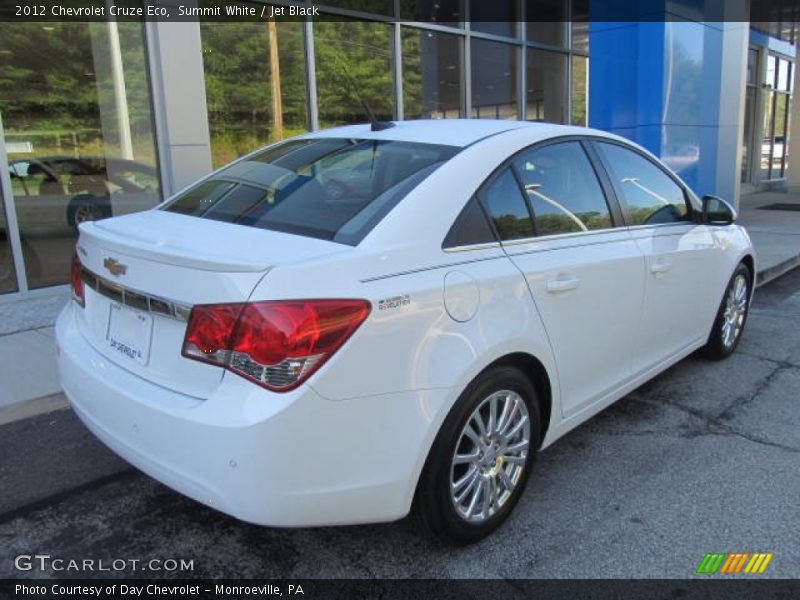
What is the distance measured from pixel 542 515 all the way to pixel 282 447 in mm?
1398

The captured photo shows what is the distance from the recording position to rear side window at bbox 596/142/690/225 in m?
3.73

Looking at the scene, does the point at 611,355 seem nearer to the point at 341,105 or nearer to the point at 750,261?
the point at 750,261

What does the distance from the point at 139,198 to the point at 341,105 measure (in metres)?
3.22

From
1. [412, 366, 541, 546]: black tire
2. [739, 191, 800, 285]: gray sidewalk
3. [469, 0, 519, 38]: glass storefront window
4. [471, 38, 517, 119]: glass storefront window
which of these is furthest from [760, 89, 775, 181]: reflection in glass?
[412, 366, 541, 546]: black tire

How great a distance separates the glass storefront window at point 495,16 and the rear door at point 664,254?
8064 mm

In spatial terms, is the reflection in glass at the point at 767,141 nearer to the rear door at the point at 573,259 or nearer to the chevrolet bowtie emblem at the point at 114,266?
the rear door at the point at 573,259

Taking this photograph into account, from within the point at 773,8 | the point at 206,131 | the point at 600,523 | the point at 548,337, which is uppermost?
the point at 773,8

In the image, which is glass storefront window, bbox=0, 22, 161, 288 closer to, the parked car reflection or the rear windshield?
the parked car reflection

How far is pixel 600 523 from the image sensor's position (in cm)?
296

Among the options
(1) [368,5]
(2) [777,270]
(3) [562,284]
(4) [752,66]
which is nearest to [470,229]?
(3) [562,284]

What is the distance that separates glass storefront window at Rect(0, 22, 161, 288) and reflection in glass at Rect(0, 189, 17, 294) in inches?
7.1

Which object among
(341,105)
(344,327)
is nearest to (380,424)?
(344,327)

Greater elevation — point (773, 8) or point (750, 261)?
point (773, 8)
